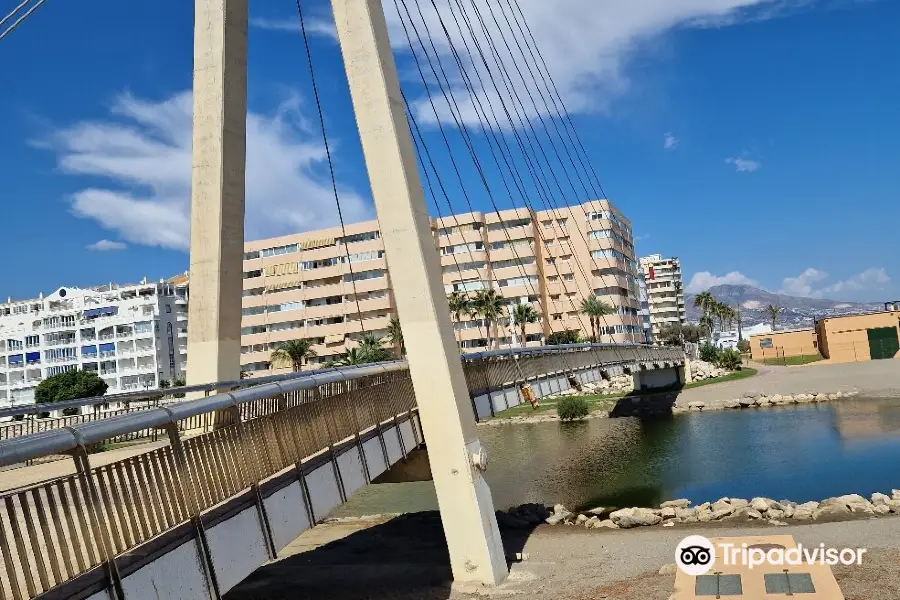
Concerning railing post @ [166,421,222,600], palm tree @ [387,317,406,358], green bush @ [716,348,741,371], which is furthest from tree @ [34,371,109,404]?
railing post @ [166,421,222,600]

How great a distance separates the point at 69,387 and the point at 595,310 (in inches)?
1943

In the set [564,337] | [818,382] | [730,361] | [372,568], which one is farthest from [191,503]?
[730,361]

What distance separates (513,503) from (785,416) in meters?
29.6

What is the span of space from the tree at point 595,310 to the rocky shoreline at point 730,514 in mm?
54394

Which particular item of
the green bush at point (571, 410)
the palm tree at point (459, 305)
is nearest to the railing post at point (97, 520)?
the green bush at point (571, 410)

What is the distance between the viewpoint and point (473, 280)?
282 feet

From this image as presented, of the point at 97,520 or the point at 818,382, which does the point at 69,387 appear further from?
the point at 97,520

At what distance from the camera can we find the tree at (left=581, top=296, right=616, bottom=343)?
257 feet

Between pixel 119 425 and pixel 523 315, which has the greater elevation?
pixel 119 425

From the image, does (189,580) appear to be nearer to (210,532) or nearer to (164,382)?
(210,532)

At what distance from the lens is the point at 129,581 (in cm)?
715

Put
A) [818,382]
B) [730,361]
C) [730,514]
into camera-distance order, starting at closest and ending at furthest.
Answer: [730,514] → [818,382] → [730,361]

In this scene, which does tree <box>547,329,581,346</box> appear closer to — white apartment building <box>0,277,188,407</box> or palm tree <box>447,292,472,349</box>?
palm tree <box>447,292,472,349</box>

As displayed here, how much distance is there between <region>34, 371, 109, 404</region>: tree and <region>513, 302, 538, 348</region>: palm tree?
39297mm
